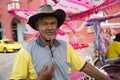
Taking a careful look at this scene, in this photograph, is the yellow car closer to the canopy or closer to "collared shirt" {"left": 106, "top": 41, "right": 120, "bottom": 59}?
A: "collared shirt" {"left": 106, "top": 41, "right": 120, "bottom": 59}

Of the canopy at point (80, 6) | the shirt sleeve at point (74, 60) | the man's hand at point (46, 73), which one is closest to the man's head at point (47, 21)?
the shirt sleeve at point (74, 60)

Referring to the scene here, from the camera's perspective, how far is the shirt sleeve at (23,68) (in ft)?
7.55

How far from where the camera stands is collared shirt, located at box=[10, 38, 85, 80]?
7.62ft

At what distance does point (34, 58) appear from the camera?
2.38 m

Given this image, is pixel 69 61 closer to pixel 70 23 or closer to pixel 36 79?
pixel 36 79

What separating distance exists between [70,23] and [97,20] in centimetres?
55

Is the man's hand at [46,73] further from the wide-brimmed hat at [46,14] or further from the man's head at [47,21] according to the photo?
the wide-brimmed hat at [46,14]

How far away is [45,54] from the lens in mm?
2410

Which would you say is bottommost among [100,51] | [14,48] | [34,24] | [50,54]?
[14,48]

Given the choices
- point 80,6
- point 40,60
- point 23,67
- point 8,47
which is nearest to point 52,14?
point 40,60

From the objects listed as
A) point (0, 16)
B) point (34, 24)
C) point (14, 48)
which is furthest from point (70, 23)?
point (0, 16)

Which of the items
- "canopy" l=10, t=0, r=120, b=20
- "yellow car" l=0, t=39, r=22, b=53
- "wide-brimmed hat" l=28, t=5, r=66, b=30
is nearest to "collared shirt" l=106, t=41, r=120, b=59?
"canopy" l=10, t=0, r=120, b=20

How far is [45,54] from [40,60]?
64 mm

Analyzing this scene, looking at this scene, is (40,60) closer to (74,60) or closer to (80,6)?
(74,60)
